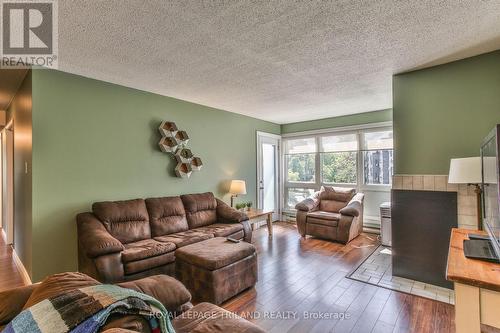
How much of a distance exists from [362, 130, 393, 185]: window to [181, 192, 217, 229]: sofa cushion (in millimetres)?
3173

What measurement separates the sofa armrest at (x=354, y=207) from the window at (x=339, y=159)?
67 cm

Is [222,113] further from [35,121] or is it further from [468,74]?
[468,74]

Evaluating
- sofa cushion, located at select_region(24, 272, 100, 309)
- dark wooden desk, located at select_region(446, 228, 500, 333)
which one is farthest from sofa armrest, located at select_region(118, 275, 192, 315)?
dark wooden desk, located at select_region(446, 228, 500, 333)

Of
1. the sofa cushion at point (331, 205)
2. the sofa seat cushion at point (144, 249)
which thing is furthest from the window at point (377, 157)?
the sofa seat cushion at point (144, 249)

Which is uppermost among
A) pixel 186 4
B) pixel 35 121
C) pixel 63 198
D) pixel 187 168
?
pixel 186 4

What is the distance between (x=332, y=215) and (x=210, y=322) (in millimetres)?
3495

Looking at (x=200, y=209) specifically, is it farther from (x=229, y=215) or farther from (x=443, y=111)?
(x=443, y=111)

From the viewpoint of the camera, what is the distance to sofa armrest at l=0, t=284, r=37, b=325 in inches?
42.0

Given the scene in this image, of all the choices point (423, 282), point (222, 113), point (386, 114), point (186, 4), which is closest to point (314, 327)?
point (423, 282)

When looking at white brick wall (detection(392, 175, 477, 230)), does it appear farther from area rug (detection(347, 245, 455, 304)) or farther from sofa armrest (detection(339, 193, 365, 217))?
sofa armrest (detection(339, 193, 365, 217))

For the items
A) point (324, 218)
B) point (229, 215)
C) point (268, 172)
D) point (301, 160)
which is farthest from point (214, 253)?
point (301, 160)

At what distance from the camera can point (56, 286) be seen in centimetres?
98

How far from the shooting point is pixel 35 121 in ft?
8.63

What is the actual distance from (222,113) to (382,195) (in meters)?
3.50
